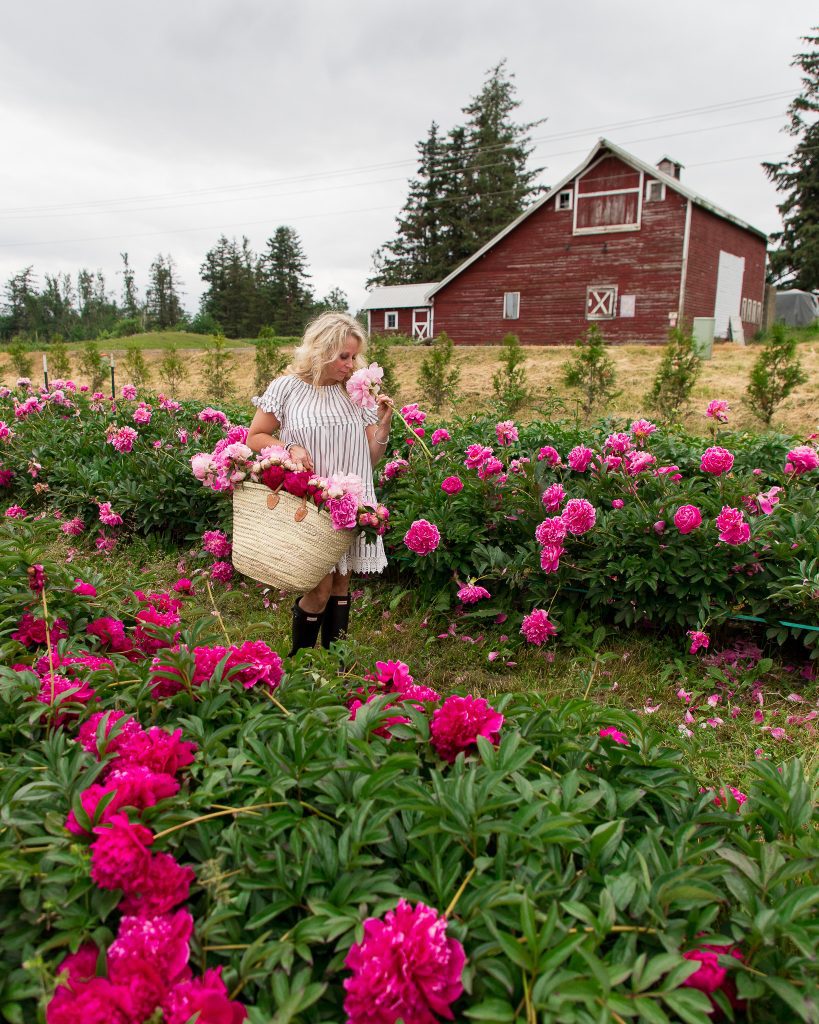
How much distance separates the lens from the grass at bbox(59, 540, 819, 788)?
108 inches

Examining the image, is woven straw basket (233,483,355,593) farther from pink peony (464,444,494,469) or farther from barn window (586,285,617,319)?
barn window (586,285,617,319)

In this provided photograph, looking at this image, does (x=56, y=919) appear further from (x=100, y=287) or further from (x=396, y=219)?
(x=100, y=287)

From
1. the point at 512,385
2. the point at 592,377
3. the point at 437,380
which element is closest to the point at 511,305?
the point at 437,380

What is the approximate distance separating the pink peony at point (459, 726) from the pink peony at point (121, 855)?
1.70ft

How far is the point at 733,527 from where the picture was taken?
3.01 metres

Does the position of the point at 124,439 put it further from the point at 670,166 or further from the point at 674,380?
the point at 670,166

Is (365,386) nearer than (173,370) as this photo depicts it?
Yes

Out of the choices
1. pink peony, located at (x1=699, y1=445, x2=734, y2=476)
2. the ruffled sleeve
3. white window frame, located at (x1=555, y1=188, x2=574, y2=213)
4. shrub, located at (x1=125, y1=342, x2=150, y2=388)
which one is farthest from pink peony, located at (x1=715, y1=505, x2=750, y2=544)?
white window frame, located at (x1=555, y1=188, x2=574, y2=213)

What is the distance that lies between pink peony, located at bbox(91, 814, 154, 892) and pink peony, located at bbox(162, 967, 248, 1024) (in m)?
0.16

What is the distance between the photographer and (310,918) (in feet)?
3.29

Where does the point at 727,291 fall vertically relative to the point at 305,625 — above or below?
above

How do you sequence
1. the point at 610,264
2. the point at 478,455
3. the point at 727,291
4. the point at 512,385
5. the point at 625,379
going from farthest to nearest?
→ the point at 727,291 < the point at 610,264 < the point at 625,379 < the point at 512,385 < the point at 478,455

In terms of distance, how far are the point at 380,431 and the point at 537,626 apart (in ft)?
3.62

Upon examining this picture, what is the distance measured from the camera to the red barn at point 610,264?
2103 centimetres
